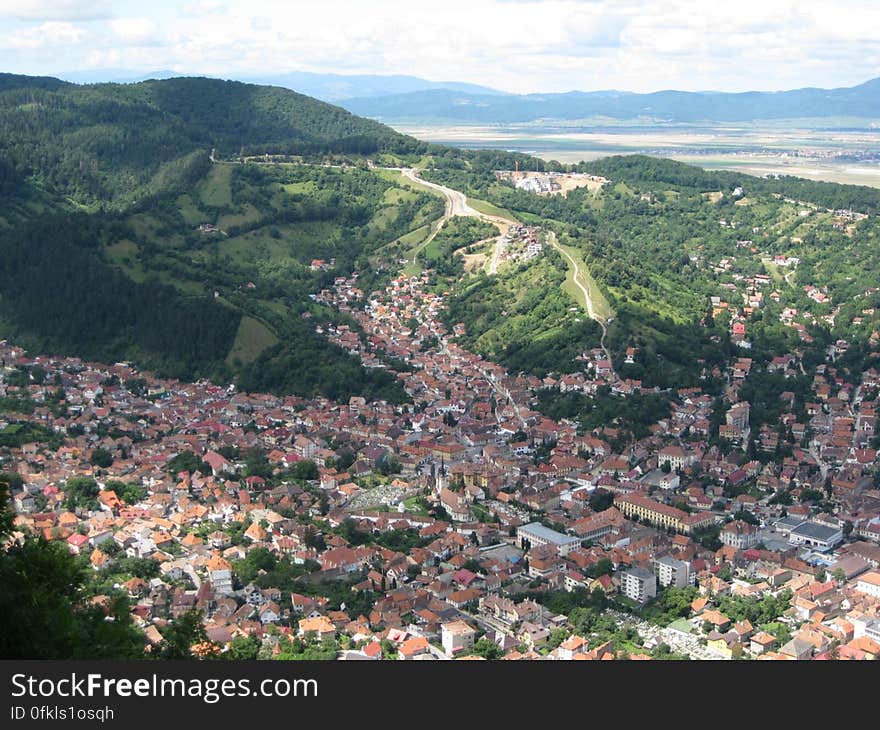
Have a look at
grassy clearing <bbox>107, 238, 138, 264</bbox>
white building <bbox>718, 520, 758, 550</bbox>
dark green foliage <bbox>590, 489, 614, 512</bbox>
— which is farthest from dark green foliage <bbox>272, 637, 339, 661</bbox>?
grassy clearing <bbox>107, 238, 138, 264</bbox>

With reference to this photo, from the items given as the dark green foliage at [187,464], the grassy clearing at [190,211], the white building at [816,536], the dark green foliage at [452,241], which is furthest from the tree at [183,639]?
the grassy clearing at [190,211]

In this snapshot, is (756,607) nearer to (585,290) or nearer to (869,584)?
(869,584)

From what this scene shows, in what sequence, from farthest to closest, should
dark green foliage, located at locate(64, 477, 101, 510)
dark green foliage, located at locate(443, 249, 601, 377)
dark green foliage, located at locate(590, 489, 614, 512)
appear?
dark green foliage, located at locate(443, 249, 601, 377) → dark green foliage, located at locate(590, 489, 614, 512) → dark green foliage, located at locate(64, 477, 101, 510)

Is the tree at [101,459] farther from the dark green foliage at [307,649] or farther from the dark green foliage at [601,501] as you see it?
the dark green foliage at [601,501]

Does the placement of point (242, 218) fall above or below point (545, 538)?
above

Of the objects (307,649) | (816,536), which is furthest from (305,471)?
(816,536)

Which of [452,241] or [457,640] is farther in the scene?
[452,241]

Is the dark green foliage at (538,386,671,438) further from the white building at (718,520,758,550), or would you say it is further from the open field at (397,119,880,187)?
the open field at (397,119,880,187)

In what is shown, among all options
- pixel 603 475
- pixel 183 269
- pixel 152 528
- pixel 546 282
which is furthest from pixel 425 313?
pixel 152 528
